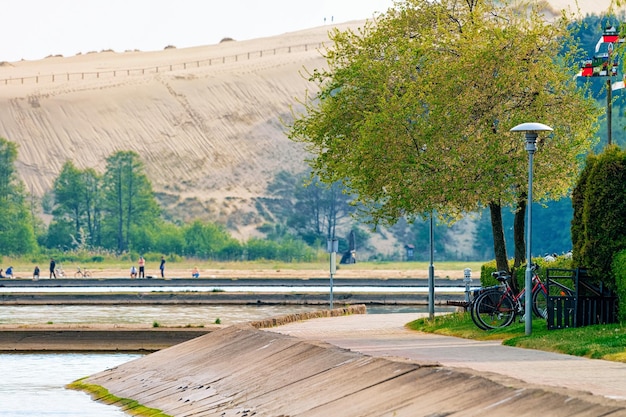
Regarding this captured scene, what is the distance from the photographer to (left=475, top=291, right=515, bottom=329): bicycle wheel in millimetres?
29812

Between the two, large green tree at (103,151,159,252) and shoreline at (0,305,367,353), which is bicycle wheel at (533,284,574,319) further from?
large green tree at (103,151,159,252)

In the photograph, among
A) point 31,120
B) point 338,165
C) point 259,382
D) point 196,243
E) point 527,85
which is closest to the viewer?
point 259,382

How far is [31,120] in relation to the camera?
182 meters

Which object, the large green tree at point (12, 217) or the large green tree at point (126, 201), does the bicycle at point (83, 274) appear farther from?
the large green tree at point (126, 201)

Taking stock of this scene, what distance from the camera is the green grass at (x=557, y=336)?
23188 mm

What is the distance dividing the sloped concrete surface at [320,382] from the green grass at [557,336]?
0.90 m

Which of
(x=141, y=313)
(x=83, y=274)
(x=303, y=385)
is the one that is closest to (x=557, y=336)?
(x=303, y=385)

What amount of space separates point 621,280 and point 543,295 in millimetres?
4651

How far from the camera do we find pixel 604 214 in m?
26.9

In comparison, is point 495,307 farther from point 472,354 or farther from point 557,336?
point 472,354

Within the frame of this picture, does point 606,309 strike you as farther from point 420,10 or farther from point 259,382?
point 420,10

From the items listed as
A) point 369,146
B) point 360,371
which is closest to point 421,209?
point 369,146

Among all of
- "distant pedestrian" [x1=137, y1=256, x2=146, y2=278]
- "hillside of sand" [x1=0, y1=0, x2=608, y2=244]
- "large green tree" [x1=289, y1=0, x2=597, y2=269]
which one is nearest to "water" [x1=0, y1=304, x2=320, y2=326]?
"large green tree" [x1=289, y1=0, x2=597, y2=269]

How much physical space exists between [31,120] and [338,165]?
494 feet
